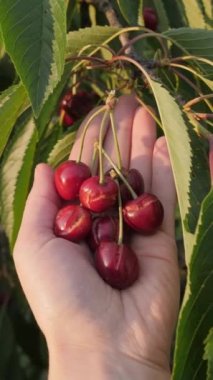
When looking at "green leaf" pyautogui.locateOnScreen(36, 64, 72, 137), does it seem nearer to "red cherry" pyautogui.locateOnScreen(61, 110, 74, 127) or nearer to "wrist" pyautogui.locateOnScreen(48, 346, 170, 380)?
"red cherry" pyautogui.locateOnScreen(61, 110, 74, 127)

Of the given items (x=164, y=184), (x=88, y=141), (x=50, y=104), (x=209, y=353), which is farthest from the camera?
A: (x=88, y=141)

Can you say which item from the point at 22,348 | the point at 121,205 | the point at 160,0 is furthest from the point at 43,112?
the point at 22,348

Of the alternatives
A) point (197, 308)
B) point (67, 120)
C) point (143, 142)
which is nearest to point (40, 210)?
point (143, 142)

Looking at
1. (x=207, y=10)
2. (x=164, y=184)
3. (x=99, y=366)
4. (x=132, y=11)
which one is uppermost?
(x=132, y=11)

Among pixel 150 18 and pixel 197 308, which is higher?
pixel 150 18

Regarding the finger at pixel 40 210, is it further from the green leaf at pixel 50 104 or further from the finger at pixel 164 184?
the finger at pixel 164 184

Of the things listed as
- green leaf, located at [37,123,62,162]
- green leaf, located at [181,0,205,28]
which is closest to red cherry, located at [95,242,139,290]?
green leaf, located at [37,123,62,162]

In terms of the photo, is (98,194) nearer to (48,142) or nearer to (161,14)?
(48,142)
